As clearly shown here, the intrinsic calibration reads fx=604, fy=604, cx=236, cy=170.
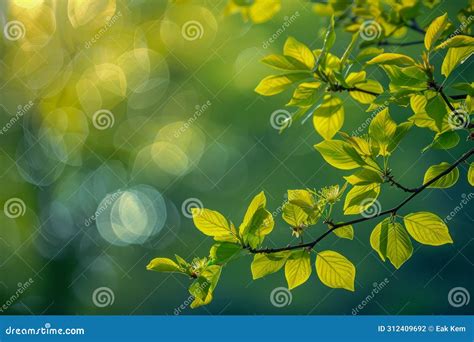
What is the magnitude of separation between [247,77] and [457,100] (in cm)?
567

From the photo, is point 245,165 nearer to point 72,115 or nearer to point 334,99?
point 72,115

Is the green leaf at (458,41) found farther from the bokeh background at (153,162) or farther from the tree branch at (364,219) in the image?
the bokeh background at (153,162)

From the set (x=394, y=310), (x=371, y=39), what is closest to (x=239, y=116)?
(x=394, y=310)

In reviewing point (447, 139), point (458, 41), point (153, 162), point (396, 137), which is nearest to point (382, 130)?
point (396, 137)

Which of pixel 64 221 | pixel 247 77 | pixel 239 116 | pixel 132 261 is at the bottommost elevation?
pixel 132 261

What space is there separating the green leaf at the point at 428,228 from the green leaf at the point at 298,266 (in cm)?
23

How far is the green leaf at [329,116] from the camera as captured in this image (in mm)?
1246

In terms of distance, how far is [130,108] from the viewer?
24.8 feet

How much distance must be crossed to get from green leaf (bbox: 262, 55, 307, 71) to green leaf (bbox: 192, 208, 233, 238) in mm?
325

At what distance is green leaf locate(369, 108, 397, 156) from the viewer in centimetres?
126

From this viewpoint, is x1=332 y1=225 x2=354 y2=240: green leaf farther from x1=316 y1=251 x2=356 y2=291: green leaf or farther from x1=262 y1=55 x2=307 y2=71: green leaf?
x1=262 y1=55 x2=307 y2=71: green leaf

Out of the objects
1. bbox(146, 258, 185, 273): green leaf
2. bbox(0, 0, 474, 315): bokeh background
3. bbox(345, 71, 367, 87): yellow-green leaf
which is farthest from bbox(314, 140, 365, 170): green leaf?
bbox(0, 0, 474, 315): bokeh background

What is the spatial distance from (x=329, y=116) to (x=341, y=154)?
0.27 ft

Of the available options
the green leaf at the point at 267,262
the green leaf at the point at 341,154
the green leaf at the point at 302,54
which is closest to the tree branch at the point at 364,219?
the green leaf at the point at 267,262
